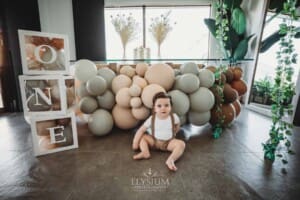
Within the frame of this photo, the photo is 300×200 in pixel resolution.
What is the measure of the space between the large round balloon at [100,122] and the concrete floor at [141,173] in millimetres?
103

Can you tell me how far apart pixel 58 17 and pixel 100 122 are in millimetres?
3062

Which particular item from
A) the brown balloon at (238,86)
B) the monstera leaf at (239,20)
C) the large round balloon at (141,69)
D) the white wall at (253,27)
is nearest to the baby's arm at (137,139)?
the large round balloon at (141,69)

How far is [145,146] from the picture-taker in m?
1.45

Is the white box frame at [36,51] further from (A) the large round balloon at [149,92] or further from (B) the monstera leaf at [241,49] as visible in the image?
(B) the monstera leaf at [241,49]

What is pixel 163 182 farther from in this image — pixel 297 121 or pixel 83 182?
pixel 297 121

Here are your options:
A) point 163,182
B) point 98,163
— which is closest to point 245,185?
point 163,182

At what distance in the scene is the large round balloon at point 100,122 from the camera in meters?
1.68

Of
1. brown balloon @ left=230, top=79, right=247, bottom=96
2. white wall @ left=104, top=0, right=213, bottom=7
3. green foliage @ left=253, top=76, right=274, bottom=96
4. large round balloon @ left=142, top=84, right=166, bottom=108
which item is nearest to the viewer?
Answer: large round balloon @ left=142, top=84, right=166, bottom=108

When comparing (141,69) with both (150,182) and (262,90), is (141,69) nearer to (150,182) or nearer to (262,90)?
(150,182)

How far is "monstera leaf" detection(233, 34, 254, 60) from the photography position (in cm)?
290

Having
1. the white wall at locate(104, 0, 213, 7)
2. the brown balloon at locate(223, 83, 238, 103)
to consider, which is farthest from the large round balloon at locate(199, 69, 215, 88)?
the white wall at locate(104, 0, 213, 7)

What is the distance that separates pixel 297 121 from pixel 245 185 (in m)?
1.78

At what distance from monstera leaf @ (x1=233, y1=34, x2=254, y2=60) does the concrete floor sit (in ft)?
5.74

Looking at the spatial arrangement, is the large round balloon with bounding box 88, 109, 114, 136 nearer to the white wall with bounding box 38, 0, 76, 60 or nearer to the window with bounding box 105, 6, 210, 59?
the window with bounding box 105, 6, 210, 59
